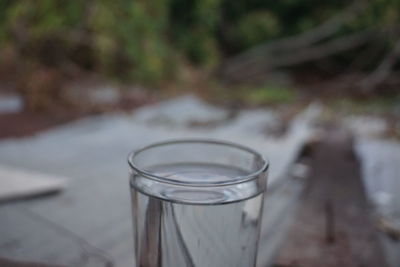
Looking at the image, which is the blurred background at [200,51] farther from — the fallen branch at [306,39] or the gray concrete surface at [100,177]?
the gray concrete surface at [100,177]

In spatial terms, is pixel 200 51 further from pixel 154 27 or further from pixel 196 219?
pixel 196 219

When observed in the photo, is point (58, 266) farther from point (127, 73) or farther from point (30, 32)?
point (127, 73)

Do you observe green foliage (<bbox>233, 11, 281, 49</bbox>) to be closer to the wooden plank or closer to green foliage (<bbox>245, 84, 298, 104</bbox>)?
green foliage (<bbox>245, 84, 298, 104</bbox>)

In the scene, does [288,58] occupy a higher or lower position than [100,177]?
lower

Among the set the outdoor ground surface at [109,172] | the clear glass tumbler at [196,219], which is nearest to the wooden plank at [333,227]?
the outdoor ground surface at [109,172]

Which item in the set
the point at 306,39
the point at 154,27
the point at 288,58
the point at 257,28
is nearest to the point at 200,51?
the point at 257,28

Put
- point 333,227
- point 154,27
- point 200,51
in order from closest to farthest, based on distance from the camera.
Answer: point 333,227 < point 154,27 < point 200,51

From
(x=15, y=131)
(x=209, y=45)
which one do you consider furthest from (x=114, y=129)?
(x=209, y=45)
